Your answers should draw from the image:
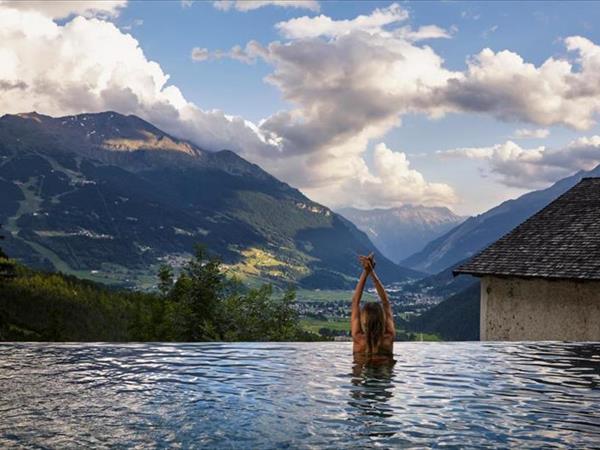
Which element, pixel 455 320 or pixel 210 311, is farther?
pixel 455 320

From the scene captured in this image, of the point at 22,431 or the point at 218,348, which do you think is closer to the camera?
the point at 22,431

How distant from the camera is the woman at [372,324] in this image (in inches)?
550

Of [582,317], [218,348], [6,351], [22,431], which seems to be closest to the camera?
[22,431]

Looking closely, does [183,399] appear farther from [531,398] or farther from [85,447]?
[531,398]

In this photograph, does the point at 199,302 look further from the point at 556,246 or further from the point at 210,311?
the point at 556,246

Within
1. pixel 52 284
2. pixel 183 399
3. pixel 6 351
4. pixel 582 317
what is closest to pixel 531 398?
pixel 183 399

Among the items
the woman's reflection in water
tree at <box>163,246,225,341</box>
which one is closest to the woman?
the woman's reflection in water

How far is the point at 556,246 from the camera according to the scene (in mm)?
28500

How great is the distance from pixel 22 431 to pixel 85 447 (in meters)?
1.27

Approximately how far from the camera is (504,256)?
29.5 m

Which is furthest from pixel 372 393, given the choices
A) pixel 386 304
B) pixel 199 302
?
pixel 199 302

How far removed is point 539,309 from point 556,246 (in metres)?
2.86

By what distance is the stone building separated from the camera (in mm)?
26156

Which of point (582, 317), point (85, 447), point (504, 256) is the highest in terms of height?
point (504, 256)
